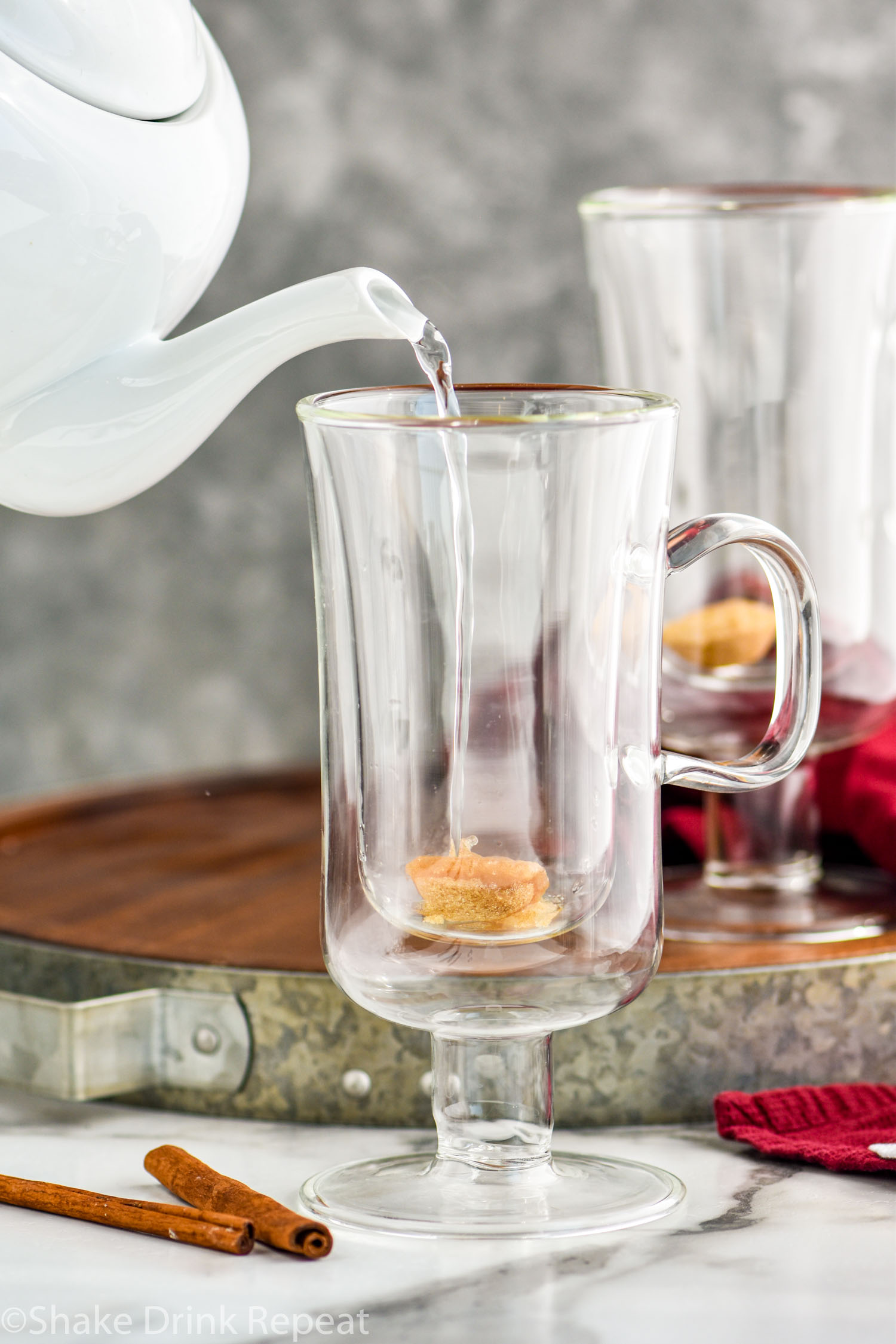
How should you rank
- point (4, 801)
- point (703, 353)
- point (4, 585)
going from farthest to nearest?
point (4, 585), point (4, 801), point (703, 353)

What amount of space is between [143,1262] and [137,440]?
0.80 ft

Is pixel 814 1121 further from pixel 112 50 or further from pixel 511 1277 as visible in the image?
pixel 112 50

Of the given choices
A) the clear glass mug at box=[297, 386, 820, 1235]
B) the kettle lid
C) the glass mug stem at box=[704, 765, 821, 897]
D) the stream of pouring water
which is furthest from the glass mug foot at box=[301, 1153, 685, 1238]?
the kettle lid

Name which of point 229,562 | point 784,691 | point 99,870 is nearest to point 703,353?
→ point 784,691

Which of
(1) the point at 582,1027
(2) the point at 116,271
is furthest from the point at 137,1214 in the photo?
(2) the point at 116,271

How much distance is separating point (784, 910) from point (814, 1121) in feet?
0.49

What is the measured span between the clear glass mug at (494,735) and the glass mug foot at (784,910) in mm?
171

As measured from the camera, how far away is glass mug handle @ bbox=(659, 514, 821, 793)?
56 cm

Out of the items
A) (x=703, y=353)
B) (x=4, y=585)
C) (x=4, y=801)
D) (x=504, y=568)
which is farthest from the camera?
(x=4, y=585)

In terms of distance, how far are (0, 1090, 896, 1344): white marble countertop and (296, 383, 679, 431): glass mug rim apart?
0.23 m

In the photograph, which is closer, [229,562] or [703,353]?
[703,353]

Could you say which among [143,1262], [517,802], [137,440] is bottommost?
[143,1262]

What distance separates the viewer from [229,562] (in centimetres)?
144

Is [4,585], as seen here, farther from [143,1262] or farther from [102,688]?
[143,1262]
